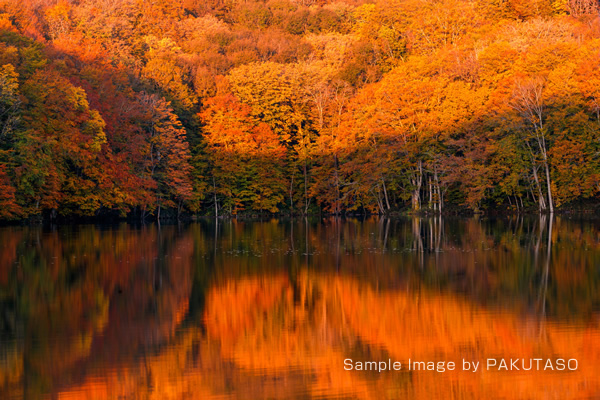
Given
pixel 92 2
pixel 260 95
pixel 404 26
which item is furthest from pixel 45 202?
pixel 404 26

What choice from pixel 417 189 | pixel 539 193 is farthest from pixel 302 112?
pixel 539 193

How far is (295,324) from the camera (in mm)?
10047

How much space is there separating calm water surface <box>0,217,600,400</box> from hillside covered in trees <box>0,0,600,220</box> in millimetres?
22360

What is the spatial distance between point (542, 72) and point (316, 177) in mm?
19160

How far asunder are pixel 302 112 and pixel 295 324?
47.9 meters

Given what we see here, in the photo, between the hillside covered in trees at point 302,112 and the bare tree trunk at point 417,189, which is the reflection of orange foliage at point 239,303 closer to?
the hillside covered in trees at point 302,112

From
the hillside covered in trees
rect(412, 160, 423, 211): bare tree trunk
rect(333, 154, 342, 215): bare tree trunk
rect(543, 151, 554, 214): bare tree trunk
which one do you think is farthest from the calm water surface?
rect(333, 154, 342, 215): bare tree trunk

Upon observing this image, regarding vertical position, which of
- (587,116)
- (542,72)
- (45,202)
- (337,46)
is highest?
(337,46)

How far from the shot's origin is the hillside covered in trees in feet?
130

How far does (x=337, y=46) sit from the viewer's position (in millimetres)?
61594

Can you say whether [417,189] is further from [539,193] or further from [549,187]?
[549,187]

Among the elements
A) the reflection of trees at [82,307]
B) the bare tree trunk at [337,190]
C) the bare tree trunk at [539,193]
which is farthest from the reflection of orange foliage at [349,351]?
the bare tree trunk at [337,190]

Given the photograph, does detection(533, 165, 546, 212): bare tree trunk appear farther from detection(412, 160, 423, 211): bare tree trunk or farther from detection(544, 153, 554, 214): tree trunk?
detection(412, 160, 423, 211): bare tree trunk

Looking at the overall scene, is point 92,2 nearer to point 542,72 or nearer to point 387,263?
point 542,72
